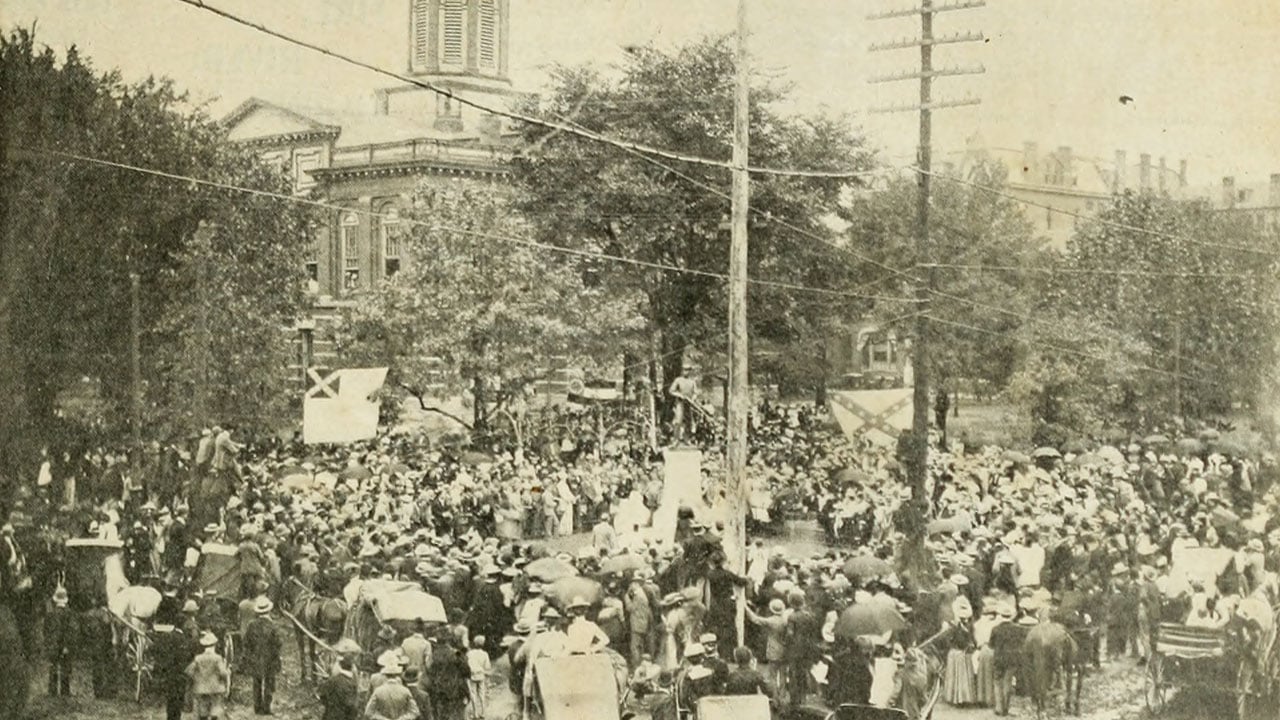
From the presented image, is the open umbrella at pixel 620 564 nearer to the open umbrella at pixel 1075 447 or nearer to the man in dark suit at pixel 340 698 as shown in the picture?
the man in dark suit at pixel 340 698

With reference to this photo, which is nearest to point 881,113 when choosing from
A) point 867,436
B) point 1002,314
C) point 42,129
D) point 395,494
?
point 1002,314

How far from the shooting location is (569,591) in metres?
8.79

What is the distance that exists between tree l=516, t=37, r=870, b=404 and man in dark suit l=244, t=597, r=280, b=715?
11.7ft

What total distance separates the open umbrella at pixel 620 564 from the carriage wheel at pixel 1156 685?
4.05 metres

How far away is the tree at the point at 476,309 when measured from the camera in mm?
9000

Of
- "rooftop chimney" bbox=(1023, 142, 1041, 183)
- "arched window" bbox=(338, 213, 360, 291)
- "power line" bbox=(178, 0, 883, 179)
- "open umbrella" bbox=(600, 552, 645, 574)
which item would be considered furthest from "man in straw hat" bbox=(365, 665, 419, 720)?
"rooftop chimney" bbox=(1023, 142, 1041, 183)

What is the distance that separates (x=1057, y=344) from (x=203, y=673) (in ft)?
23.1

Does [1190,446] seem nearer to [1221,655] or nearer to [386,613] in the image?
[1221,655]

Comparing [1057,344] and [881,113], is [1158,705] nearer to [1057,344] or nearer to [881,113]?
[1057,344]

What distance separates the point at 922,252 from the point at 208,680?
6290 mm

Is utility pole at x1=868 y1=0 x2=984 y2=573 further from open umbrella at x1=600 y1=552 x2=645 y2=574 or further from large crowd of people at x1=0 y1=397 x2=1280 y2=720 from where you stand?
open umbrella at x1=600 y1=552 x2=645 y2=574

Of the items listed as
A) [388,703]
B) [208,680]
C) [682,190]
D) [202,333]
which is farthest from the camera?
[682,190]

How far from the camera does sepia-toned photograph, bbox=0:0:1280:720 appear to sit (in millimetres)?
8430

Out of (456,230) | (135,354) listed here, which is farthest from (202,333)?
(456,230)
